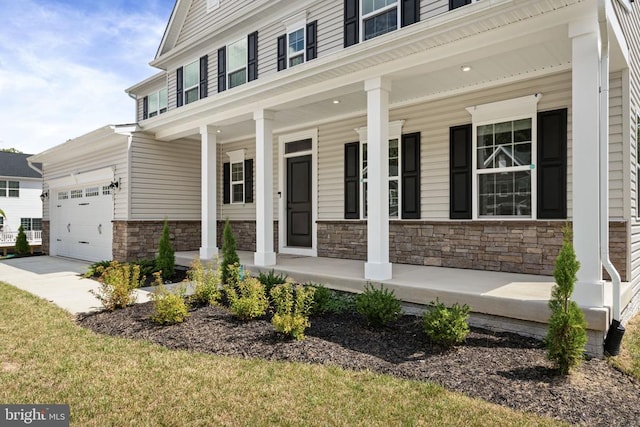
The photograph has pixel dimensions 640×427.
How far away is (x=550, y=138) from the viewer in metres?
5.68

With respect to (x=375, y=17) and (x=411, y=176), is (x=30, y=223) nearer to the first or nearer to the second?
(x=375, y=17)

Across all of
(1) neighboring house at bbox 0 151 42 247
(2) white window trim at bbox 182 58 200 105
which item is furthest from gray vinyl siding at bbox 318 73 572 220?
(1) neighboring house at bbox 0 151 42 247

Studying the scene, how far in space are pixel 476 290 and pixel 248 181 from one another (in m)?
6.84

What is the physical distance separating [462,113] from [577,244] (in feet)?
10.6

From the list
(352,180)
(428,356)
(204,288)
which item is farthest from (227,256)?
(428,356)

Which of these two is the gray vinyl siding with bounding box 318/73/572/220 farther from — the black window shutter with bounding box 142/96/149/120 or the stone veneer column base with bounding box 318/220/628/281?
the black window shutter with bounding box 142/96/149/120

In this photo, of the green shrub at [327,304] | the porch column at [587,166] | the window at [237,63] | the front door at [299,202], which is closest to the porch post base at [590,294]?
the porch column at [587,166]

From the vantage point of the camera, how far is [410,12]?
672 centimetres

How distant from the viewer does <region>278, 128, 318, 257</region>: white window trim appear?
28.5 feet

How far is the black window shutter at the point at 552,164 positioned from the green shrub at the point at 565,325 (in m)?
2.54

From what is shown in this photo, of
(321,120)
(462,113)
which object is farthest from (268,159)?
(462,113)

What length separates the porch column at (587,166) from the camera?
3.86 metres

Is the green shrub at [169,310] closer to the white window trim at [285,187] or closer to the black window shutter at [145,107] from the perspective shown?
the white window trim at [285,187]

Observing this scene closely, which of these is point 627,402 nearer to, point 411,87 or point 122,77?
point 411,87
